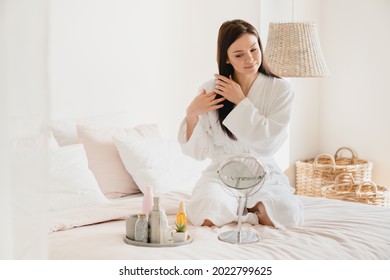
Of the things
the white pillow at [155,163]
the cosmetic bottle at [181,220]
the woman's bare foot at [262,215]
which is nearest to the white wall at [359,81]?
the white pillow at [155,163]

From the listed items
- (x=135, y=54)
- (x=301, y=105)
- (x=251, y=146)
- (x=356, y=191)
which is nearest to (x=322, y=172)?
(x=356, y=191)

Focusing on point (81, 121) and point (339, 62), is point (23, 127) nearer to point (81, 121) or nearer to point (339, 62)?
point (81, 121)

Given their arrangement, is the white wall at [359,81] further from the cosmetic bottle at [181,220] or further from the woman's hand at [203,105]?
the cosmetic bottle at [181,220]

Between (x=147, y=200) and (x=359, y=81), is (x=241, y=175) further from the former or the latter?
(x=359, y=81)

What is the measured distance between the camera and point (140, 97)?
360 cm

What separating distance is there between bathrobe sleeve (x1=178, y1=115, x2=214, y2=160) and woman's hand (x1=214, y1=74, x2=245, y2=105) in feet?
0.54

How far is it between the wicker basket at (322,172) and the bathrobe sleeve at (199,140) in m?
1.53

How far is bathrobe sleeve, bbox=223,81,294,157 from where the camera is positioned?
97.3 inches

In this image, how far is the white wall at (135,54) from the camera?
3207 millimetres

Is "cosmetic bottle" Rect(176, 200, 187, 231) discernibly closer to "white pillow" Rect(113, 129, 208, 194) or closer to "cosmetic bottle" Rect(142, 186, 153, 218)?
"cosmetic bottle" Rect(142, 186, 153, 218)

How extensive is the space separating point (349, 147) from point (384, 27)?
0.87 meters

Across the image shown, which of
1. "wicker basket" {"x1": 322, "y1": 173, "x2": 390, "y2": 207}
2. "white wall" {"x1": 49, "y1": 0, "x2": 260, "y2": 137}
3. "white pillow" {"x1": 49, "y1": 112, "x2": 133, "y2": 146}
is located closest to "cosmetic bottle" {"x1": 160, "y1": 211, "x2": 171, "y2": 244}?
"white pillow" {"x1": 49, "y1": 112, "x2": 133, "y2": 146}

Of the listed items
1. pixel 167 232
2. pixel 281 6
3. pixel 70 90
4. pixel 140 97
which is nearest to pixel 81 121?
pixel 70 90
